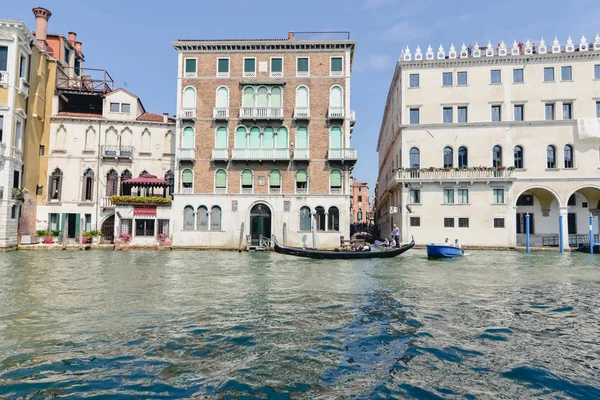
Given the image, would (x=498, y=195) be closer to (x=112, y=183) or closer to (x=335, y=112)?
(x=335, y=112)

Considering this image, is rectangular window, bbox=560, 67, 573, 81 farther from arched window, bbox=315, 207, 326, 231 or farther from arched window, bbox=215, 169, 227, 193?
arched window, bbox=215, 169, 227, 193

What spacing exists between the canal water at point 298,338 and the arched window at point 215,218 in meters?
13.0

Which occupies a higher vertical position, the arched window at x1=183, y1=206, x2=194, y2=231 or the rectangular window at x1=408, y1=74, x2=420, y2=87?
the rectangular window at x1=408, y1=74, x2=420, y2=87

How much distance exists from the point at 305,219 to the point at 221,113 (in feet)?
29.5

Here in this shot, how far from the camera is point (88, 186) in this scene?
26.4 meters

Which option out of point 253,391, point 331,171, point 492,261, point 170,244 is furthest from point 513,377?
point 170,244

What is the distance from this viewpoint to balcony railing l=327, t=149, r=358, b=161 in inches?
969

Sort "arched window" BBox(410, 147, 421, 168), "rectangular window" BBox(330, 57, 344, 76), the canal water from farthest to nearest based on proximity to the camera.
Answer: "arched window" BBox(410, 147, 421, 168) < "rectangular window" BBox(330, 57, 344, 76) < the canal water

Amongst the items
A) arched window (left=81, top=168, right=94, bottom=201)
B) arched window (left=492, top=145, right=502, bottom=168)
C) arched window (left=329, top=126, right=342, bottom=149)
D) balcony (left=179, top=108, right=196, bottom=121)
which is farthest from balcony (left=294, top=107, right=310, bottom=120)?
arched window (left=81, top=168, right=94, bottom=201)

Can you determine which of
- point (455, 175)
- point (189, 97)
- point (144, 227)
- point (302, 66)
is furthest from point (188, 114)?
point (455, 175)

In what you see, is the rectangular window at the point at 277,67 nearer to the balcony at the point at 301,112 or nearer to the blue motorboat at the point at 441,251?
the balcony at the point at 301,112

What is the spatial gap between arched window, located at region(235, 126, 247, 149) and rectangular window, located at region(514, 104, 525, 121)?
60.8ft

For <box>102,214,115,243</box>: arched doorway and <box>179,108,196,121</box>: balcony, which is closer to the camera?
<box>179,108,196,121</box>: balcony

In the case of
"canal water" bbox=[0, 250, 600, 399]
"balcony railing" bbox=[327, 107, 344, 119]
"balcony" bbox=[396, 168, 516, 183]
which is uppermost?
"balcony railing" bbox=[327, 107, 344, 119]
